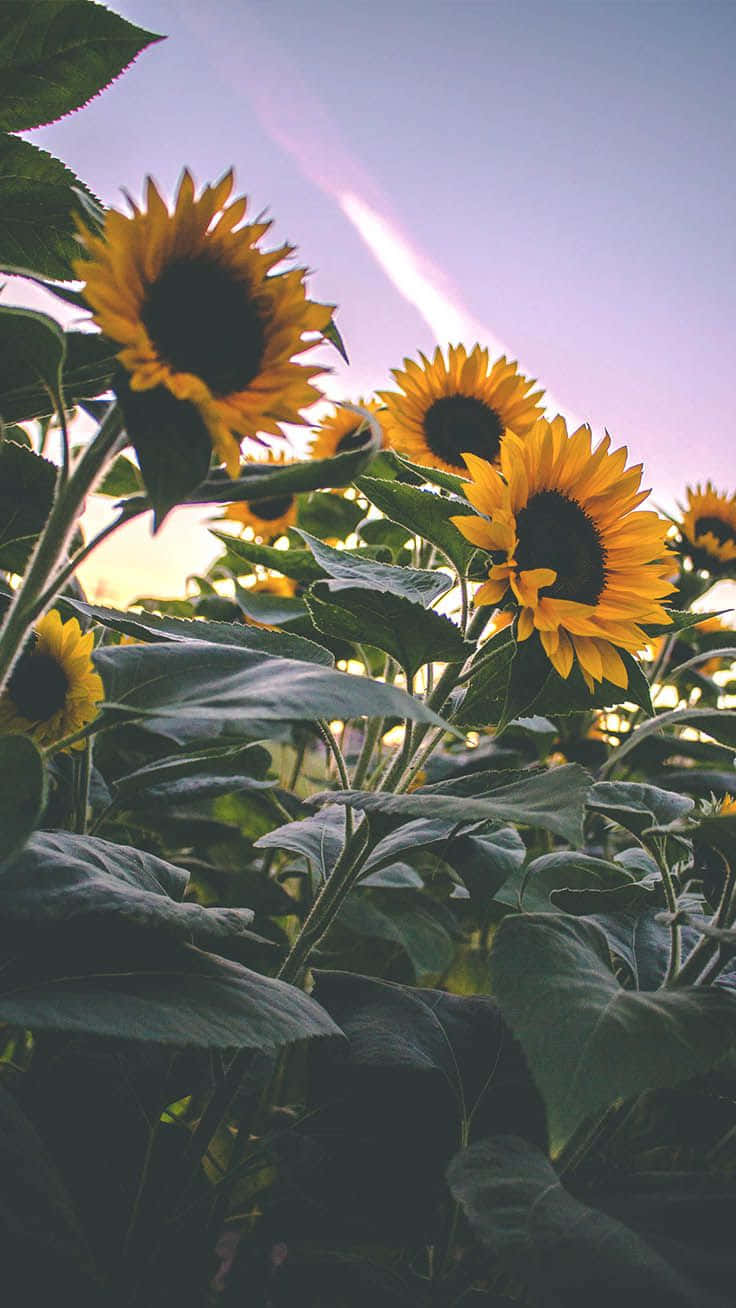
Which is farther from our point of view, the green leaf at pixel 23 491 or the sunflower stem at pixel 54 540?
the green leaf at pixel 23 491

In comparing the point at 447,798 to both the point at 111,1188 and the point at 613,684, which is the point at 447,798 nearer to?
the point at 613,684

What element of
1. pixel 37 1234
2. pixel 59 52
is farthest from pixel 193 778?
pixel 59 52

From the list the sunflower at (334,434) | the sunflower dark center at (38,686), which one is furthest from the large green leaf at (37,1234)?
the sunflower at (334,434)

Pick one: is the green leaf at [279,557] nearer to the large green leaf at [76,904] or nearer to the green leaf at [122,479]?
the green leaf at [122,479]

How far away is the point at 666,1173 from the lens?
1.89 ft

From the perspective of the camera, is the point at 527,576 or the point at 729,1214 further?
the point at 527,576

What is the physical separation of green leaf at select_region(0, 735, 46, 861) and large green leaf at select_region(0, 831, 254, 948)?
58 millimetres

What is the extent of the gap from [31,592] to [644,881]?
514 millimetres

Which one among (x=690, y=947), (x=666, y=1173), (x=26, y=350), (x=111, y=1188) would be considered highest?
(x=26, y=350)

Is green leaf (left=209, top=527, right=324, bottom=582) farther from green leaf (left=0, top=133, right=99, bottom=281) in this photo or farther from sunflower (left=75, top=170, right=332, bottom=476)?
sunflower (left=75, top=170, right=332, bottom=476)

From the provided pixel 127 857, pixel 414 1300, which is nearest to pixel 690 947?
pixel 414 1300

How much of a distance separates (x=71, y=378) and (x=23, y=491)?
0.15 metres

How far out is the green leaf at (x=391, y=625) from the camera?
64cm

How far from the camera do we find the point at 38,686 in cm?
89
